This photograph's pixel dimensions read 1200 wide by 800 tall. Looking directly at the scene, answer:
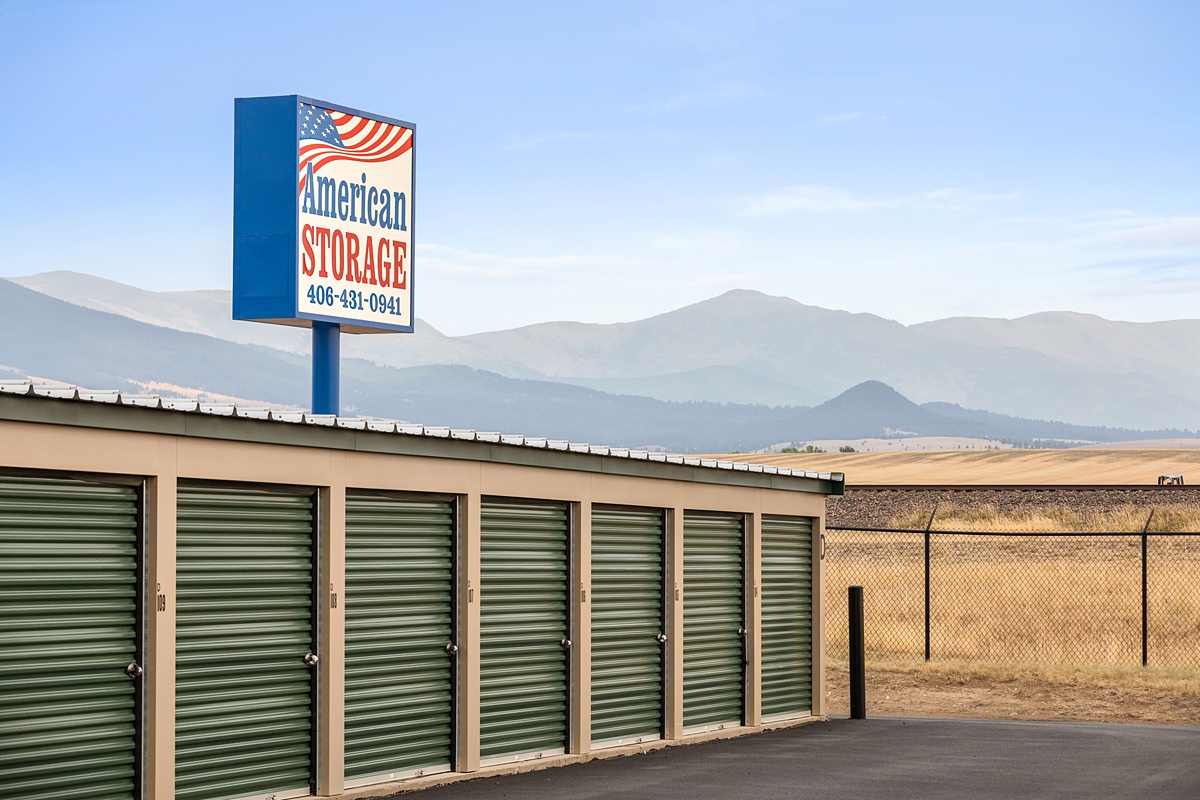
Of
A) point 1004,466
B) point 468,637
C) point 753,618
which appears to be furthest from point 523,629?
point 1004,466

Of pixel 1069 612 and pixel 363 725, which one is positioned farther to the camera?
pixel 1069 612

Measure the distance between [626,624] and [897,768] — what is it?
2752 mm

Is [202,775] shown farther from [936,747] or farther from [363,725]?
[936,747]

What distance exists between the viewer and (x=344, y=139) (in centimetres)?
1603

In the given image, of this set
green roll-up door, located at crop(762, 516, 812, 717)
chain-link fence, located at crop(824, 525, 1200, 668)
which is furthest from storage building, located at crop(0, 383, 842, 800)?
chain-link fence, located at crop(824, 525, 1200, 668)

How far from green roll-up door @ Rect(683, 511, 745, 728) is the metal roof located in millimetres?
701

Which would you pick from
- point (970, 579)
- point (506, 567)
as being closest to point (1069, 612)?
point (970, 579)

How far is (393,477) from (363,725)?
1794 mm

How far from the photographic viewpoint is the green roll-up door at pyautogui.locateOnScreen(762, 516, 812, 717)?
17.3 m

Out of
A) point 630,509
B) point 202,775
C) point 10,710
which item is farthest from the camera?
point 630,509

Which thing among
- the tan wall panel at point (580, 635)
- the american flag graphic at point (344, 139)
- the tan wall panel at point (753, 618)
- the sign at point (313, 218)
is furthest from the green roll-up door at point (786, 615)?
the american flag graphic at point (344, 139)

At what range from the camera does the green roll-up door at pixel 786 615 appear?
56.7 ft

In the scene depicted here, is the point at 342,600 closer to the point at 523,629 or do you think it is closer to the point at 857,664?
the point at 523,629

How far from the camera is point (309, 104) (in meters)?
15.5
